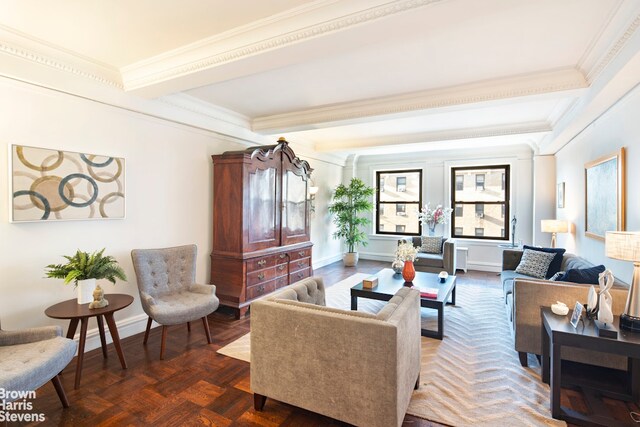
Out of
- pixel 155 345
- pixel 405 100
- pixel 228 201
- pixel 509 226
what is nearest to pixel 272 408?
pixel 155 345

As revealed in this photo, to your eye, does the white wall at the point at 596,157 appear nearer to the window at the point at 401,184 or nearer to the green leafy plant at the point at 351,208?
the window at the point at 401,184

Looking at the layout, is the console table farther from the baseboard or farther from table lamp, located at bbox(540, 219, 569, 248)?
the baseboard

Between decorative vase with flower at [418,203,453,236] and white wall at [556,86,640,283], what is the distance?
1.93m

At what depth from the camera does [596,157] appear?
136 inches

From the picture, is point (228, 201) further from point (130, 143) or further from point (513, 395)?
point (513, 395)

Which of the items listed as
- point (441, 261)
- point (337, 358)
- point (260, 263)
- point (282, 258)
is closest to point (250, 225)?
point (260, 263)

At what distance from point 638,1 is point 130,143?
13.6 ft

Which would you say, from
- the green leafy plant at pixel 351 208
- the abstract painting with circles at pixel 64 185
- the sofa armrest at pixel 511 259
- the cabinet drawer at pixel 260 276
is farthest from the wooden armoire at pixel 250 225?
the sofa armrest at pixel 511 259

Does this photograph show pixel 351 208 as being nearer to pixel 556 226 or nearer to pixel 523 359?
pixel 556 226

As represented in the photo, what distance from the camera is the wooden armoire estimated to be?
382 centimetres

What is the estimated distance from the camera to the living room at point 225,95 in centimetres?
206

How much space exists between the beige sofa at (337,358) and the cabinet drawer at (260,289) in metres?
1.86

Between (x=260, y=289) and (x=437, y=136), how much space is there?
3.96 metres

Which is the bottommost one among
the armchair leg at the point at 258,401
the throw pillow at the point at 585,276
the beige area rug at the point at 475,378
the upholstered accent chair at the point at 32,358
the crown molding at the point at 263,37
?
the beige area rug at the point at 475,378
